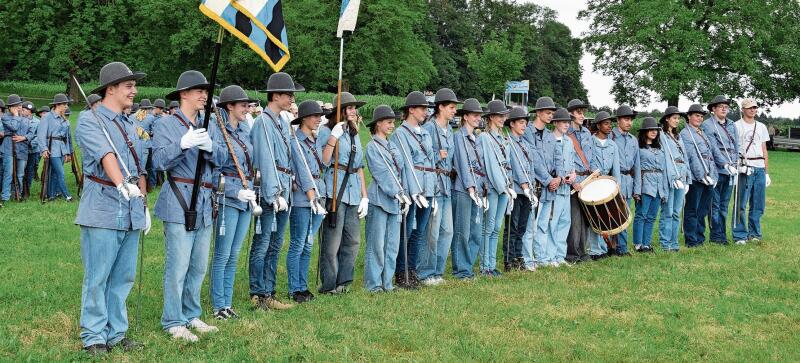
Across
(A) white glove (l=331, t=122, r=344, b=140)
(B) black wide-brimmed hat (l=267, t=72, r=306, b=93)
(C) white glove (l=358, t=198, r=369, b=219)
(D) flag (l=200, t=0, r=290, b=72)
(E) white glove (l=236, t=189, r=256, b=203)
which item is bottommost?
(C) white glove (l=358, t=198, r=369, b=219)

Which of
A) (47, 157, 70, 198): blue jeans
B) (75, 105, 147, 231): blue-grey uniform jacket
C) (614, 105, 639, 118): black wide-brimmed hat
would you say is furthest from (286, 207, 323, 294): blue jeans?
(47, 157, 70, 198): blue jeans

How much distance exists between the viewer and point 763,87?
4878 cm

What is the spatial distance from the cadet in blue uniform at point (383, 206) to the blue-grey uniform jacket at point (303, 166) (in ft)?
3.28

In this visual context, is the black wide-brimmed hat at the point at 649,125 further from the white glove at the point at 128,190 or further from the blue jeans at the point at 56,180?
the blue jeans at the point at 56,180

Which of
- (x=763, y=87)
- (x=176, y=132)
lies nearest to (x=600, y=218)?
(x=176, y=132)

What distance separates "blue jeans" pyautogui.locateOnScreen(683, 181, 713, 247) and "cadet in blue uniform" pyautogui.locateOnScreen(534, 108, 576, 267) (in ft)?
10.5

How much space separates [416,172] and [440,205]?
2.39 ft

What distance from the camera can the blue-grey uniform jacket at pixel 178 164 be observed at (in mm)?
7535

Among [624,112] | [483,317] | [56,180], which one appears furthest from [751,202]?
[56,180]

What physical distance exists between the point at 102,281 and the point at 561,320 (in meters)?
4.52

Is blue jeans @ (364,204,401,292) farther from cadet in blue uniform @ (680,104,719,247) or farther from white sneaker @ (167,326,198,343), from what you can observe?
cadet in blue uniform @ (680,104,719,247)

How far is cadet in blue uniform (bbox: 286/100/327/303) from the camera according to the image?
31.6 feet

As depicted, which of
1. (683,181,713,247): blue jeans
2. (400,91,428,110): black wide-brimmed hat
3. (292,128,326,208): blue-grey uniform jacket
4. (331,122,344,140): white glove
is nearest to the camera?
(292,128,326,208): blue-grey uniform jacket

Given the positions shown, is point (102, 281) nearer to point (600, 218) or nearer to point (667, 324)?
point (667, 324)
